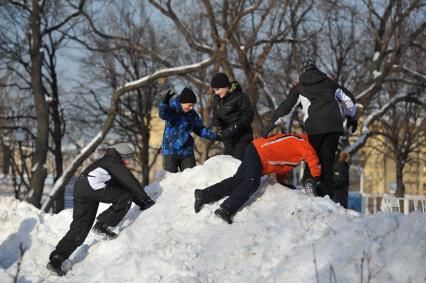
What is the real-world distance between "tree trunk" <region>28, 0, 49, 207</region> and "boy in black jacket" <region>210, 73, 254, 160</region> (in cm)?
1150

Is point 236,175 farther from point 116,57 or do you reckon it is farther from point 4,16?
point 116,57

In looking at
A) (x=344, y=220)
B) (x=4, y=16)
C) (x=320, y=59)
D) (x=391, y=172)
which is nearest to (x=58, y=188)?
(x=4, y=16)

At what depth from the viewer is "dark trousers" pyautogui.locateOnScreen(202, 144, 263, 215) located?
23.1 feet

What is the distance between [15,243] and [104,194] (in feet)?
4.75

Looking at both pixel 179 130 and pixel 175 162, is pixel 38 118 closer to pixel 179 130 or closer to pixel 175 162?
pixel 175 162

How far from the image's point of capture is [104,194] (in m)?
7.40

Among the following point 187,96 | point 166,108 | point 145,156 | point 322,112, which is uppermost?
point 187,96

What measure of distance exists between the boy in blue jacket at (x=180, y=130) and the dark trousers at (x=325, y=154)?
59.2 inches

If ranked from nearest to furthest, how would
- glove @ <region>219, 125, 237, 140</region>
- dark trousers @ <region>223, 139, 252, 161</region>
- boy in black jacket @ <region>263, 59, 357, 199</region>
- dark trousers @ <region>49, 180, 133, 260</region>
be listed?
dark trousers @ <region>49, 180, 133, 260</region> < boy in black jacket @ <region>263, 59, 357, 199</region> < glove @ <region>219, 125, 237, 140</region> < dark trousers @ <region>223, 139, 252, 161</region>


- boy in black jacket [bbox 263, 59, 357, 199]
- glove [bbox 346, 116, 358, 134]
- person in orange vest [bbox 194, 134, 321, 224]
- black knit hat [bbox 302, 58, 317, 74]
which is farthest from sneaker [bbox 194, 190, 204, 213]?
glove [bbox 346, 116, 358, 134]

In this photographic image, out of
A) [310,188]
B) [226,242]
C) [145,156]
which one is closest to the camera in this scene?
[226,242]

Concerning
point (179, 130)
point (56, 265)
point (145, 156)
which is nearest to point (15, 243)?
point (56, 265)

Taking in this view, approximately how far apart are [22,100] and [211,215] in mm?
22443

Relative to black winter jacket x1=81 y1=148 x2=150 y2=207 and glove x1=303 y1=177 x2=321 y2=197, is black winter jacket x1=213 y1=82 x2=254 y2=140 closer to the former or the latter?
glove x1=303 y1=177 x2=321 y2=197
